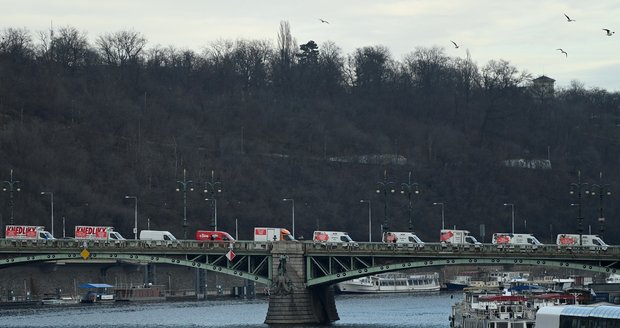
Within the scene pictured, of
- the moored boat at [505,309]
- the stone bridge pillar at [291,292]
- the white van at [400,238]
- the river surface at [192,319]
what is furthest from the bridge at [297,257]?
the white van at [400,238]

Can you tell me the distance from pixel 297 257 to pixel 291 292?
12.3 feet

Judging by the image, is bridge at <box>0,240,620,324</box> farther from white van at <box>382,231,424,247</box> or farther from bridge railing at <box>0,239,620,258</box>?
white van at <box>382,231,424,247</box>

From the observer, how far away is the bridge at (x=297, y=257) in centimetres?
15675

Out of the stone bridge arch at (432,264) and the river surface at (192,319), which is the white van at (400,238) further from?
the stone bridge arch at (432,264)

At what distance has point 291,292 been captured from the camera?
517 ft

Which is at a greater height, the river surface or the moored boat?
the moored boat

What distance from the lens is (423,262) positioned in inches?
6235

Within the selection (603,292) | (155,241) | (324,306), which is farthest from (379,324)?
(603,292)

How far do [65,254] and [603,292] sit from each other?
202 ft

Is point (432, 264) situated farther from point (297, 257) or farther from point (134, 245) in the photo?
point (134, 245)

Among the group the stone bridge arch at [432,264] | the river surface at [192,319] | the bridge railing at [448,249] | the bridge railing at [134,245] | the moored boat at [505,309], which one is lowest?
the river surface at [192,319]

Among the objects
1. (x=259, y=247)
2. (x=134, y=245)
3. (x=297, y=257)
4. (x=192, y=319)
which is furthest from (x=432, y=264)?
(x=192, y=319)

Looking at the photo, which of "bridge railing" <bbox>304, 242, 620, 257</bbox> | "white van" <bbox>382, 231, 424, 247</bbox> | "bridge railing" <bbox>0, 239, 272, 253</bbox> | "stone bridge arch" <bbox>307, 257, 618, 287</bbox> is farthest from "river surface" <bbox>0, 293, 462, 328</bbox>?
"white van" <bbox>382, 231, 424, 247</bbox>

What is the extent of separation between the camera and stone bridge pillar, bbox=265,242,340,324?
513 ft
